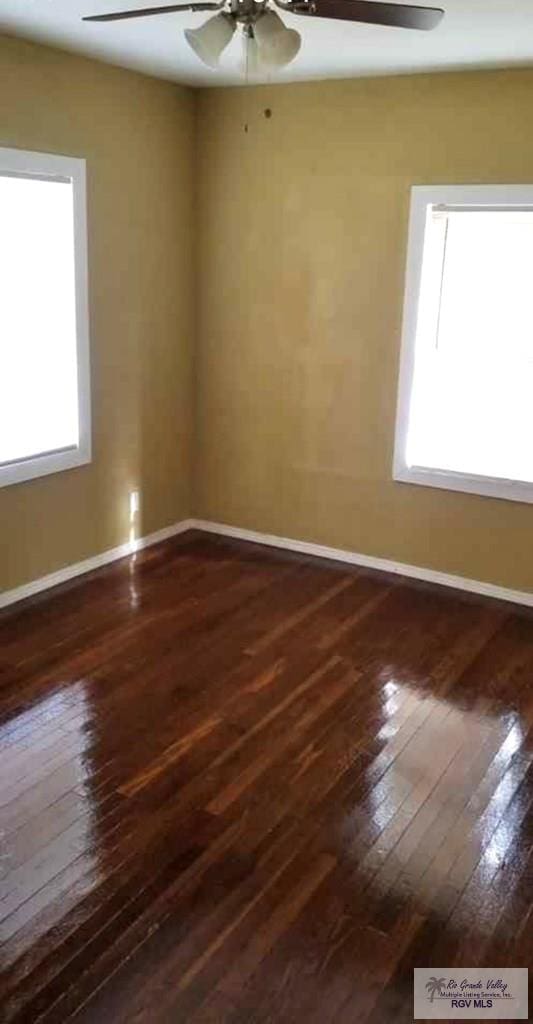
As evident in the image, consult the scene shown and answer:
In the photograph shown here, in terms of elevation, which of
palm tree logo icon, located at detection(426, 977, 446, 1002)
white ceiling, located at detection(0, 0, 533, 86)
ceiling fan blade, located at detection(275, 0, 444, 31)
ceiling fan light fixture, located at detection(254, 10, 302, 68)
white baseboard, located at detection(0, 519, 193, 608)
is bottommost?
palm tree logo icon, located at detection(426, 977, 446, 1002)

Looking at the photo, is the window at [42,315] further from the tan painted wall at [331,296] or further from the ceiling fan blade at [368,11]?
the ceiling fan blade at [368,11]

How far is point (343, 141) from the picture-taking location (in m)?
4.37

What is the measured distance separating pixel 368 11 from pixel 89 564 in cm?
315

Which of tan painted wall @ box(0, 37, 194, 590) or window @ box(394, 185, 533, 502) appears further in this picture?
window @ box(394, 185, 533, 502)

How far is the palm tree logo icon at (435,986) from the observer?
6.84ft

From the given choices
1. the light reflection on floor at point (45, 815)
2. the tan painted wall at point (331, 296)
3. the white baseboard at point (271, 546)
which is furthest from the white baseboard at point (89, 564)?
the light reflection on floor at point (45, 815)

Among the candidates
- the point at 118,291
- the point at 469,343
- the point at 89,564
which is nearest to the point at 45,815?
the point at 89,564

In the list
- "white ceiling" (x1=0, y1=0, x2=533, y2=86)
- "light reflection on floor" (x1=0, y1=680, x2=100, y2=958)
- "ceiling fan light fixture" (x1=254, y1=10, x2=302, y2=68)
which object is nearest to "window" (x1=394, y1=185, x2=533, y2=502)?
"white ceiling" (x1=0, y1=0, x2=533, y2=86)

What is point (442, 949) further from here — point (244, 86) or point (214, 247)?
point (244, 86)

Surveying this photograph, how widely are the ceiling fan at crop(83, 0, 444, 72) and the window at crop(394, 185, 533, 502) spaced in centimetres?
177

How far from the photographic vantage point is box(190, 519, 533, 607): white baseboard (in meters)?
4.47

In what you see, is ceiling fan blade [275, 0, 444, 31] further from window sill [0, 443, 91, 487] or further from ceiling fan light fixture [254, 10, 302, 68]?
window sill [0, 443, 91, 487]

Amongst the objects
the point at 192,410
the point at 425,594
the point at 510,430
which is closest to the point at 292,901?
the point at 425,594

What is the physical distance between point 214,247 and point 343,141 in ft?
3.21
